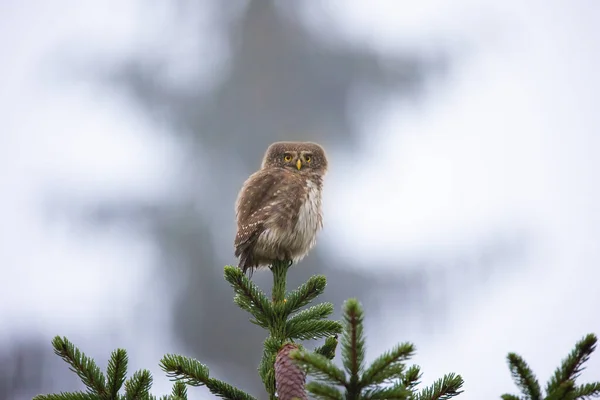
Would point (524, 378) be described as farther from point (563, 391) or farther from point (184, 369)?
point (184, 369)

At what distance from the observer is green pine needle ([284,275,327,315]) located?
2512mm

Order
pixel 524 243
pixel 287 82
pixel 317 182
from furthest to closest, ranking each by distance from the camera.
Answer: pixel 287 82, pixel 524 243, pixel 317 182

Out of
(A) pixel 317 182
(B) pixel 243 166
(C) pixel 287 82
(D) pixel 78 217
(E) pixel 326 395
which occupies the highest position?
(C) pixel 287 82

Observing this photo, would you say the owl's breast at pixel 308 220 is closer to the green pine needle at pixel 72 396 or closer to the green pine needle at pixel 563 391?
the green pine needle at pixel 72 396

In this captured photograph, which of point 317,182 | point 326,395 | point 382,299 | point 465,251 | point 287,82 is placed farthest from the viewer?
point 287,82

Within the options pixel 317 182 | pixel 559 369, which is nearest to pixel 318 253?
pixel 317 182

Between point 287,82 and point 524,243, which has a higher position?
point 287,82

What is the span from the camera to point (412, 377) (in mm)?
2123

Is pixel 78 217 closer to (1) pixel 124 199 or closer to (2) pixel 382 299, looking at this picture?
(1) pixel 124 199

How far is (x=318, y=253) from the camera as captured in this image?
24125mm

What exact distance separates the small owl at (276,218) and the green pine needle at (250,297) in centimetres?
91

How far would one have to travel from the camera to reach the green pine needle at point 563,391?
1.79m

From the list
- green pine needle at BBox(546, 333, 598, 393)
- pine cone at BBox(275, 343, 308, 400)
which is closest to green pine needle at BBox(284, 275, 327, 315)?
pine cone at BBox(275, 343, 308, 400)

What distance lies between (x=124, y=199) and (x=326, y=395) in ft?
79.9
